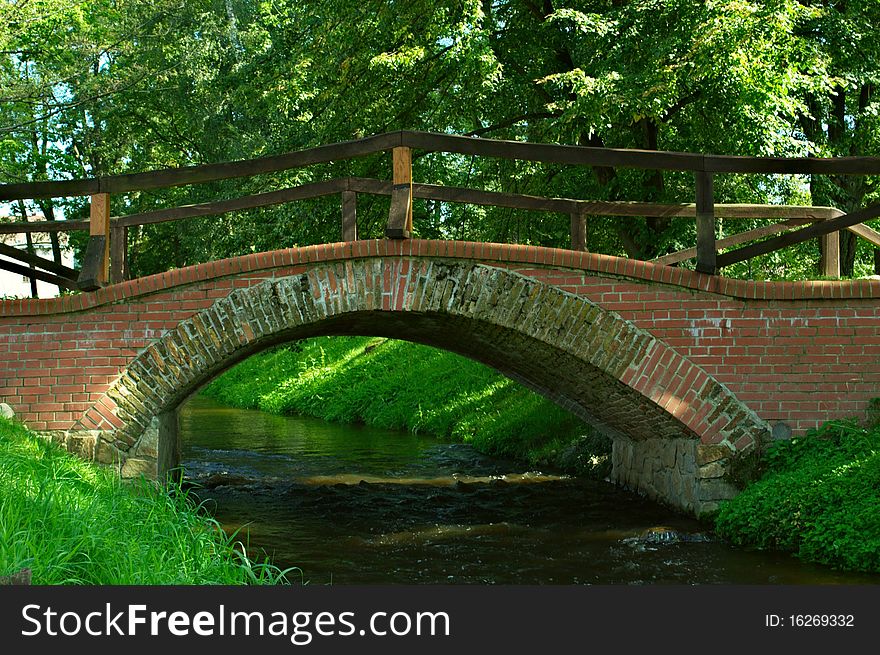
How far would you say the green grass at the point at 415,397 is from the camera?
1365cm

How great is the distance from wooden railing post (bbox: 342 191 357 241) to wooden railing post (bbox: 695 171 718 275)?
2.96 metres

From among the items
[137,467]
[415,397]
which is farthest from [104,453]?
[415,397]

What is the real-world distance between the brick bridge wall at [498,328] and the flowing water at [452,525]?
112 centimetres

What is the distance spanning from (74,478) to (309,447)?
28.8 feet

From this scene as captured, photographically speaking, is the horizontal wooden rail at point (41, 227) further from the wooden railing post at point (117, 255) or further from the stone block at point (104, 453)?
the stone block at point (104, 453)

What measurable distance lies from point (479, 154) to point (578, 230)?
1847mm

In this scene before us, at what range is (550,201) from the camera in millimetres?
9508

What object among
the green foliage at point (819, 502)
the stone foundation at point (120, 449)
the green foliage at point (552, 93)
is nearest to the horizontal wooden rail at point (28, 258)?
the stone foundation at point (120, 449)

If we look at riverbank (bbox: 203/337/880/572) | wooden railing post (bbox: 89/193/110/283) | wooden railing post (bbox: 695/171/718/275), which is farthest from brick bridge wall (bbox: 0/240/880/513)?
riverbank (bbox: 203/337/880/572)

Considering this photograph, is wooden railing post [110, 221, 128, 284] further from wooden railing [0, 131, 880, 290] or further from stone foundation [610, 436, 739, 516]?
stone foundation [610, 436, 739, 516]

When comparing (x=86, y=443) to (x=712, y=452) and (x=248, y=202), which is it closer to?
(x=248, y=202)

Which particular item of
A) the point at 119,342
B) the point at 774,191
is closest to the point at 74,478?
the point at 119,342

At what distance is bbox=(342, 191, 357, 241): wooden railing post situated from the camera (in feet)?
28.3

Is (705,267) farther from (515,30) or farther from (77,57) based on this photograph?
(77,57)
